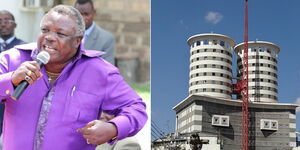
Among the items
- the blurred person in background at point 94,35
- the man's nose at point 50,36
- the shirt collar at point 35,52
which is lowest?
the shirt collar at point 35,52

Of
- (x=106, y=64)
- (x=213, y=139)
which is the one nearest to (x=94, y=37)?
(x=106, y=64)

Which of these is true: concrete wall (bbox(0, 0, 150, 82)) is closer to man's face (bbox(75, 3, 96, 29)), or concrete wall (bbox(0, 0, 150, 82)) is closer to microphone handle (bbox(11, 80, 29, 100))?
man's face (bbox(75, 3, 96, 29))

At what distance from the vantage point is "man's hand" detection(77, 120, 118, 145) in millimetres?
1148

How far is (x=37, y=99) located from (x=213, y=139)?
2270 centimetres

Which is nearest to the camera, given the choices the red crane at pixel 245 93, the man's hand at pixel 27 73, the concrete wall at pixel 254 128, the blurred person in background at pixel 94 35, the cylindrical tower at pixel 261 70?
the man's hand at pixel 27 73

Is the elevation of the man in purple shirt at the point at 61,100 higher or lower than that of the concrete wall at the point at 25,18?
lower

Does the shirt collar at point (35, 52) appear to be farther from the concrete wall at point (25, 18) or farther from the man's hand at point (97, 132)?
the concrete wall at point (25, 18)

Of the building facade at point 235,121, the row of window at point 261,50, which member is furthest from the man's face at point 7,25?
the row of window at point 261,50

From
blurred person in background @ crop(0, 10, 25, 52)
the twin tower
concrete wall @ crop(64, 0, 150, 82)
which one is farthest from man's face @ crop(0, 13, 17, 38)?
the twin tower

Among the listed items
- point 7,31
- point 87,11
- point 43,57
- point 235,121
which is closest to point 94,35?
point 87,11

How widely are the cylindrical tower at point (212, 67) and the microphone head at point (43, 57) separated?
77.8 feet

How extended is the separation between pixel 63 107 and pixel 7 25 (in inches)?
166

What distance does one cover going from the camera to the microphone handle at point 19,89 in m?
1.11

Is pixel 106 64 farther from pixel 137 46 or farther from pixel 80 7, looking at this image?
pixel 137 46
